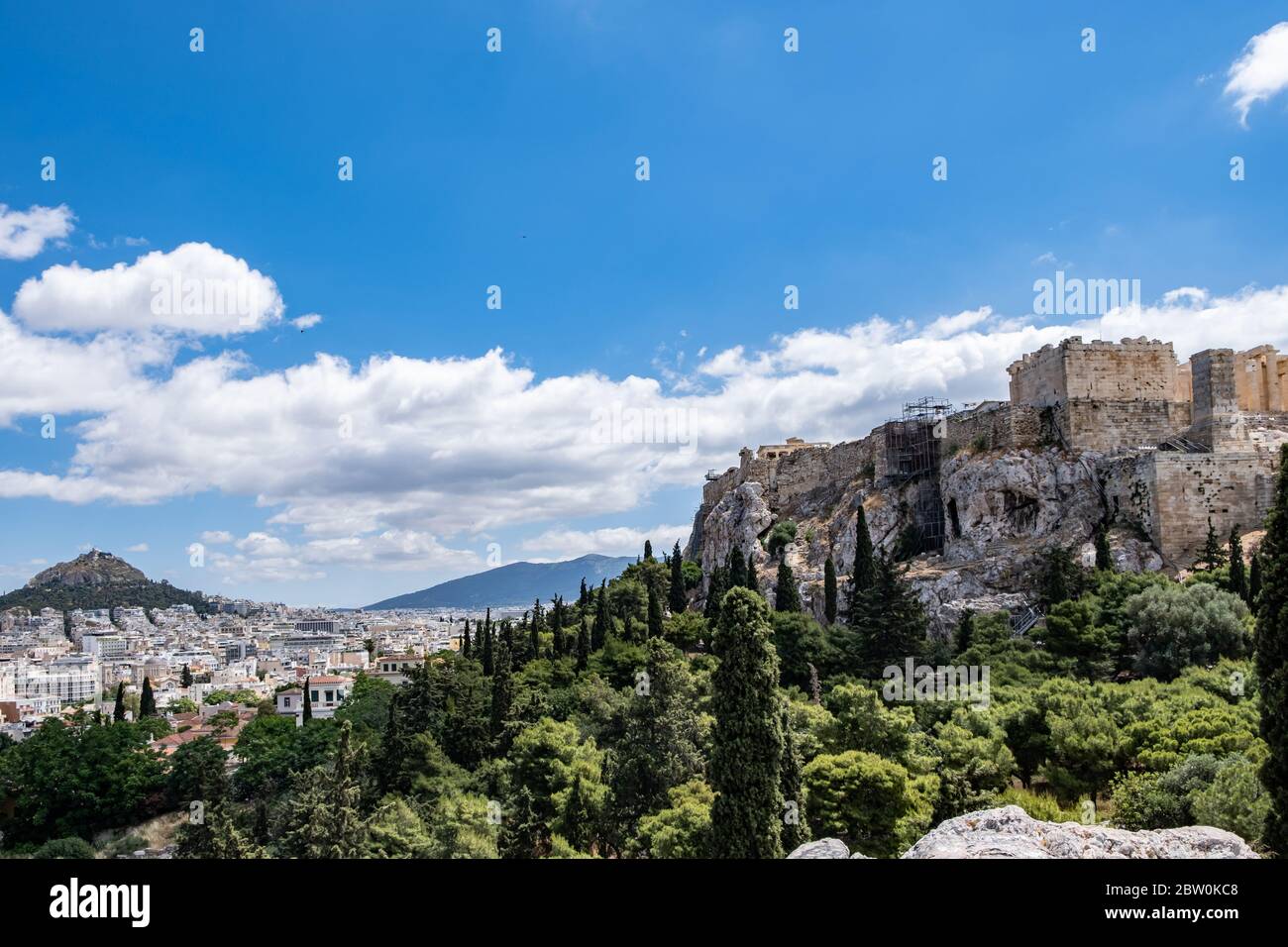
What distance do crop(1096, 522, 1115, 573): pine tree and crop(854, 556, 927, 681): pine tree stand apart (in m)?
5.42

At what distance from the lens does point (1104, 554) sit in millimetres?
27250

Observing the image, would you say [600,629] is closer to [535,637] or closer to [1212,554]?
[535,637]

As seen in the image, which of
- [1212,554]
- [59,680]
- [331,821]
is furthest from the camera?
[59,680]

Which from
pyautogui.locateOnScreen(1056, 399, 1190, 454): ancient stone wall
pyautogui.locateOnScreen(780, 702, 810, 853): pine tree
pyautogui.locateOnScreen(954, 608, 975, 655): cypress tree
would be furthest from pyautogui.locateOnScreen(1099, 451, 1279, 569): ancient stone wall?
pyautogui.locateOnScreen(780, 702, 810, 853): pine tree

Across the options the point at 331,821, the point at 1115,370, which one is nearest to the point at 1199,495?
the point at 1115,370

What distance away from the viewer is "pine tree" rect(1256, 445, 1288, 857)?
866 cm

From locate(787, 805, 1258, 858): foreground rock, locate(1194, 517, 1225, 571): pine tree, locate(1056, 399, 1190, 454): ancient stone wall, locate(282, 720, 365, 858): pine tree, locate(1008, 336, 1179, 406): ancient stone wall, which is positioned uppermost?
locate(1008, 336, 1179, 406): ancient stone wall

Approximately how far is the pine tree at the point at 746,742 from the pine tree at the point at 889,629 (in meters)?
12.3

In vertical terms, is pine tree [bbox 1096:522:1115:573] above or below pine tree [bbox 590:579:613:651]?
above

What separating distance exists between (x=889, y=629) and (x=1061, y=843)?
21250 millimetres

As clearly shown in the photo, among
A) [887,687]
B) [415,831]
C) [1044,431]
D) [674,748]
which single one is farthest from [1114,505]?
[415,831]

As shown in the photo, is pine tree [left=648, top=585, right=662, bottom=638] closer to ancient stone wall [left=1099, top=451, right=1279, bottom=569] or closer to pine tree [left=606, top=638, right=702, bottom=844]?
pine tree [left=606, top=638, right=702, bottom=844]

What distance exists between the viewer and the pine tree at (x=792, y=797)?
14.3 meters
